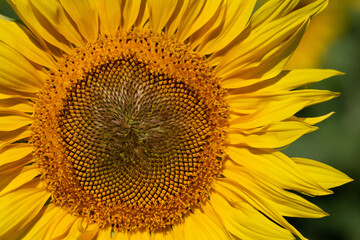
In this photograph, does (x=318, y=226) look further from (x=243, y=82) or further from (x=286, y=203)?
(x=243, y=82)

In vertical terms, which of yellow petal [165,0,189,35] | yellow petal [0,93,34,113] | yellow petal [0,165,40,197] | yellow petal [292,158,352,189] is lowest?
yellow petal [292,158,352,189]

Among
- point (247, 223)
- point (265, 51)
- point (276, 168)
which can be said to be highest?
point (265, 51)

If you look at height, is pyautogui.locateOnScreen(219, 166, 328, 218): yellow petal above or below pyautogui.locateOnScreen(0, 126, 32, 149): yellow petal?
below

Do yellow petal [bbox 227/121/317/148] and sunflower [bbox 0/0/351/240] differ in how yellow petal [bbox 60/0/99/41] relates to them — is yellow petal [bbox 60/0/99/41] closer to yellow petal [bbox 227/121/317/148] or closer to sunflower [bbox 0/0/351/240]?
sunflower [bbox 0/0/351/240]

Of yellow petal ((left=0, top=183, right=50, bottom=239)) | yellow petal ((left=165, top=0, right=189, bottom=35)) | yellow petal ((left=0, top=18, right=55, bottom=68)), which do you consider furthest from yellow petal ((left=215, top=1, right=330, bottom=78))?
yellow petal ((left=0, top=183, right=50, bottom=239))

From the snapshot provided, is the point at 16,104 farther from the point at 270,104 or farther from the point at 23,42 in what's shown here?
the point at 270,104

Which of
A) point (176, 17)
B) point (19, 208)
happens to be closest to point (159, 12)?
point (176, 17)

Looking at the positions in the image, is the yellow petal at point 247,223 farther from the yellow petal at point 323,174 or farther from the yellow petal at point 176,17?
the yellow petal at point 176,17
